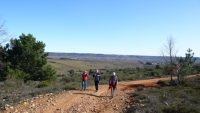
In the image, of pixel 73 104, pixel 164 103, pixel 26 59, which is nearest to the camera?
pixel 73 104

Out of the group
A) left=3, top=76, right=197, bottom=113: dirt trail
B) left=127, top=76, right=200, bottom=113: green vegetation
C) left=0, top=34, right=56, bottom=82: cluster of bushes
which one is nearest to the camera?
left=127, top=76, right=200, bottom=113: green vegetation

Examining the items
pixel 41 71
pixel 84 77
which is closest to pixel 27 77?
pixel 41 71

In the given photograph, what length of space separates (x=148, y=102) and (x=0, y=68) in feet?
92.2

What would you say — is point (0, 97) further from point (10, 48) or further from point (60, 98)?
point (10, 48)

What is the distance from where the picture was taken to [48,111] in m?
21.8

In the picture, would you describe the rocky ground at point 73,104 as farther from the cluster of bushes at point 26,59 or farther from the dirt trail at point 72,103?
the cluster of bushes at point 26,59

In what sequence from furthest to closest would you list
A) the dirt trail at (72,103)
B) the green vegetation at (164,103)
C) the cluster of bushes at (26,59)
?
the cluster of bushes at (26,59)
the dirt trail at (72,103)
the green vegetation at (164,103)

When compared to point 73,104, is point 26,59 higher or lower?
higher

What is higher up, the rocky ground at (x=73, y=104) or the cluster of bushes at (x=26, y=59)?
the cluster of bushes at (x=26, y=59)

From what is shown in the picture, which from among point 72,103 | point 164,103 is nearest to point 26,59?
point 72,103

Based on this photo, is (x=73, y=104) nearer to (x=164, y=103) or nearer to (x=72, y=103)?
(x=72, y=103)

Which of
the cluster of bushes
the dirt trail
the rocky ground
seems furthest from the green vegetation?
the cluster of bushes

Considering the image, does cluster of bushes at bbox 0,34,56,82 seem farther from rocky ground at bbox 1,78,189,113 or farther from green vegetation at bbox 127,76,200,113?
green vegetation at bbox 127,76,200,113

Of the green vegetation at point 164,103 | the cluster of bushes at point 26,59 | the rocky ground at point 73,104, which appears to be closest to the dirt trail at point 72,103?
the rocky ground at point 73,104
